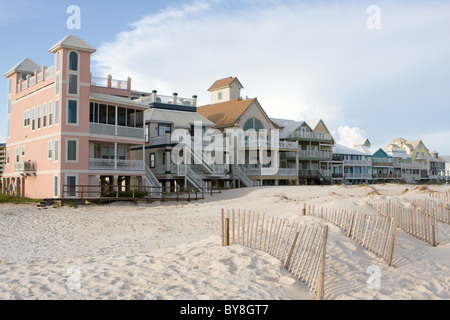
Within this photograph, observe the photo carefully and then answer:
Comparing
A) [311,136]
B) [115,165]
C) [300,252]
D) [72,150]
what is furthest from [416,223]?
[311,136]

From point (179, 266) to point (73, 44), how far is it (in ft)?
80.3

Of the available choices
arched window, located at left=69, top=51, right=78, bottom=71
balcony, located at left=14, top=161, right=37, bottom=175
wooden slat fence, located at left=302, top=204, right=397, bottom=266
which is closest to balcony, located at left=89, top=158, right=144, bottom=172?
balcony, located at left=14, top=161, right=37, bottom=175

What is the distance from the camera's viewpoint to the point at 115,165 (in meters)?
31.9

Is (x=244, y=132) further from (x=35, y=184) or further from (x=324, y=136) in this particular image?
(x=35, y=184)

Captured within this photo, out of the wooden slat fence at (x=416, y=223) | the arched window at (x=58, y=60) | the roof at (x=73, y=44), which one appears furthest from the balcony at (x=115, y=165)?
the wooden slat fence at (x=416, y=223)

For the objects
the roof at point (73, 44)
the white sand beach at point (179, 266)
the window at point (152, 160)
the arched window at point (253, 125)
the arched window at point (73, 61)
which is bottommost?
the white sand beach at point (179, 266)

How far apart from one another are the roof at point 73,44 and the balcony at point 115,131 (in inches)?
208

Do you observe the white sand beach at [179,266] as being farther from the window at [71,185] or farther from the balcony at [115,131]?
the balcony at [115,131]

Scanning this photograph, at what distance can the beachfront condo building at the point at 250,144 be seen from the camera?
148 ft

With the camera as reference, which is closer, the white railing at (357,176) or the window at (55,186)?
the window at (55,186)

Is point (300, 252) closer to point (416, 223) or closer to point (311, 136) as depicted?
point (416, 223)

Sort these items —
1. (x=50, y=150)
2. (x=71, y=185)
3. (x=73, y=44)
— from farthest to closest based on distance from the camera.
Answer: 1. (x=50, y=150)
2. (x=73, y=44)
3. (x=71, y=185)
